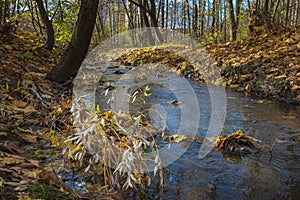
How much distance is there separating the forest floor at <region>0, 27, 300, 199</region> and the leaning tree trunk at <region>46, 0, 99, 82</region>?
0.96ft

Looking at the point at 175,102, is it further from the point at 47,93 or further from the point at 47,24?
the point at 47,24

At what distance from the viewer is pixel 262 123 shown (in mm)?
4027

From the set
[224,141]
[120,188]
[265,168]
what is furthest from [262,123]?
[120,188]

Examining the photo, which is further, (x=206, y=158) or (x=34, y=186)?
(x=206, y=158)

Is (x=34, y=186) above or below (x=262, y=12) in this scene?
below

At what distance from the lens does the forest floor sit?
74.7 inches

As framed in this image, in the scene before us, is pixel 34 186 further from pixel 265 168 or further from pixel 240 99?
pixel 240 99

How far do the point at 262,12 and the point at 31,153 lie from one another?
1017 cm

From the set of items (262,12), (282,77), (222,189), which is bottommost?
(222,189)

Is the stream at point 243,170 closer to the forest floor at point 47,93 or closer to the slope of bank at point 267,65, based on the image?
the forest floor at point 47,93

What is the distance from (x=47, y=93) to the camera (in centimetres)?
458

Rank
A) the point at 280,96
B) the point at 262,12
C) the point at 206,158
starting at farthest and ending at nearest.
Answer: the point at 262,12
the point at 280,96
the point at 206,158

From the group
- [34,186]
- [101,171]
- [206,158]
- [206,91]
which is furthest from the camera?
[206,91]

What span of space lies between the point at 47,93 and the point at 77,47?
1266 millimetres
